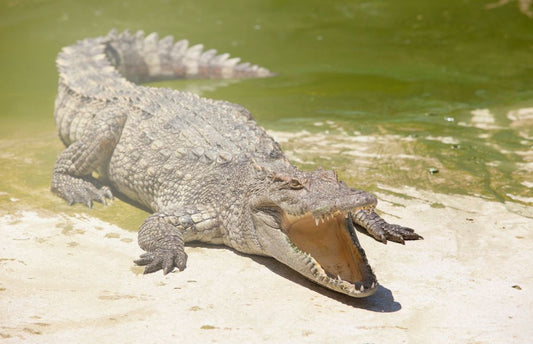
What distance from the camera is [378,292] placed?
4.14 meters

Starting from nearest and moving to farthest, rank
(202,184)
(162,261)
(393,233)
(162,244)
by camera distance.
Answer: (162,261) → (162,244) → (393,233) → (202,184)

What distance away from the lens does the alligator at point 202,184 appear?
13.6 feet

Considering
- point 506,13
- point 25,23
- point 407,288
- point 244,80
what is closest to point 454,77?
point 244,80

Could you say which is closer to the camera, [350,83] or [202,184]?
[202,184]

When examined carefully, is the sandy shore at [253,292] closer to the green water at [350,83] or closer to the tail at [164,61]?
the green water at [350,83]

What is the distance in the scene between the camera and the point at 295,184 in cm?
424

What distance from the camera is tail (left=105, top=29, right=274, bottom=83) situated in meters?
9.32

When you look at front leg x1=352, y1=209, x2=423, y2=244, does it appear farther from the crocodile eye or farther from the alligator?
the crocodile eye

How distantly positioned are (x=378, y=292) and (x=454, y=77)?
6.56 meters

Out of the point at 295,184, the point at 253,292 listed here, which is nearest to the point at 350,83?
the point at 295,184

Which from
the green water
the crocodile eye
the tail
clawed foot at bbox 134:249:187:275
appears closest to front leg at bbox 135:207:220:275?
clawed foot at bbox 134:249:187:275

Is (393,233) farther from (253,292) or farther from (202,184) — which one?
(202,184)

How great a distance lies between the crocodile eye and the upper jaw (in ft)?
0.63

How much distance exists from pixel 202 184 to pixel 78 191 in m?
1.34
